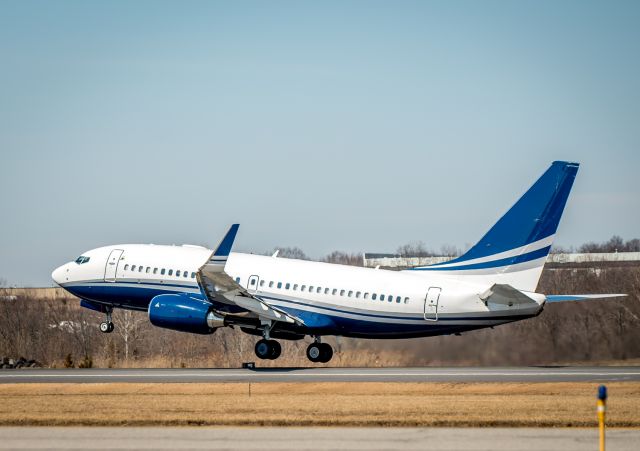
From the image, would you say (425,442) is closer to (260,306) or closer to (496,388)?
(496,388)

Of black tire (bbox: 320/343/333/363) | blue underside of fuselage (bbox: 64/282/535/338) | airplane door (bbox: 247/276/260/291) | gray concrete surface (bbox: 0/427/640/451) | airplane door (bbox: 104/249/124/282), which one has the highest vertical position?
airplane door (bbox: 104/249/124/282)

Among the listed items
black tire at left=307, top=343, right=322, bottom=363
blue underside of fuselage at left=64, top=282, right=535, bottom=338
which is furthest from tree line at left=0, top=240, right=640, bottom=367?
black tire at left=307, top=343, right=322, bottom=363

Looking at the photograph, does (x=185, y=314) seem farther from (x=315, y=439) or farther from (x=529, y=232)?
(x=315, y=439)

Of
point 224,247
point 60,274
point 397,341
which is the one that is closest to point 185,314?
point 224,247

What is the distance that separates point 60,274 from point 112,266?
4334 millimetres

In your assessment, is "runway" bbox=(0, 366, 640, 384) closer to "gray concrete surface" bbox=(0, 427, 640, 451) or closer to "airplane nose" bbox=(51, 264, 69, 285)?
"airplane nose" bbox=(51, 264, 69, 285)

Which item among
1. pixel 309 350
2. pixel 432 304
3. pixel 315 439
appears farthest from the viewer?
pixel 309 350

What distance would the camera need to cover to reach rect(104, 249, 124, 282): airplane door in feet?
170

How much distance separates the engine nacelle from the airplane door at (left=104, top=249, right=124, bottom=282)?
6185 mm

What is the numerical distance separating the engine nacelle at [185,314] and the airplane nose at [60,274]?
1005cm

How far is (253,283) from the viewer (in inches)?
1903

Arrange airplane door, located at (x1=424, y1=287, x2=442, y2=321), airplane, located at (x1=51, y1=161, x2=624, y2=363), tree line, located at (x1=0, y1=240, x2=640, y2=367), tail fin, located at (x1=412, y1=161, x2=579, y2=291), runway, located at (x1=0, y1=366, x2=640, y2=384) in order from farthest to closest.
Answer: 1. airplane door, located at (x1=424, y1=287, x2=442, y2=321)
2. airplane, located at (x1=51, y1=161, x2=624, y2=363)
3. tail fin, located at (x1=412, y1=161, x2=579, y2=291)
4. tree line, located at (x1=0, y1=240, x2=640, y2=367)
5. runway, located at (x1=0, y1=366, x2=640, y2=384)

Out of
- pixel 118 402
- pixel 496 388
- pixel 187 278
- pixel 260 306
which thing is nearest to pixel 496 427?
pixel 496 388

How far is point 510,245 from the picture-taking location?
4247cm
